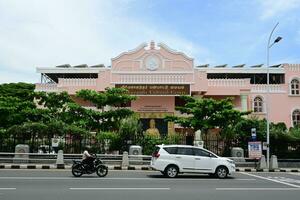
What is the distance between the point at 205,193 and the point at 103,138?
15.7 meters

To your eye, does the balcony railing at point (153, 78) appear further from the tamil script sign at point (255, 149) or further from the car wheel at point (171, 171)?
the car wheel at point (171, 171)

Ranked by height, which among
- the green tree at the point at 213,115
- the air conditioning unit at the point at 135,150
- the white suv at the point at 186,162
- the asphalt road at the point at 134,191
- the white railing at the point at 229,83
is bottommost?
the asphalt road at the point at 134,191

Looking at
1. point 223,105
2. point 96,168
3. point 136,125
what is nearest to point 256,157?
point 223,105

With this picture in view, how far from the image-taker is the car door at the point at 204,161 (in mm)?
18019

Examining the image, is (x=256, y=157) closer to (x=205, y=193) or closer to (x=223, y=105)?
(x=223, y=105)

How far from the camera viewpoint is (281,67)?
42562mm

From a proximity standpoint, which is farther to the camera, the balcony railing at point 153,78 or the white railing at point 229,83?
the white railing at point 229,83

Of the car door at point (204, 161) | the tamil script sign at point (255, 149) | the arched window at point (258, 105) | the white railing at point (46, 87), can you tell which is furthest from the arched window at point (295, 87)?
the car door at point (204, 161)

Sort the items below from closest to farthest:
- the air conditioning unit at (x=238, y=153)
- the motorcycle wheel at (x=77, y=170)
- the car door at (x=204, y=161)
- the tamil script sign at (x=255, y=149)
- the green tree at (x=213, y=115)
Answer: the motorcycle wheel at (x=77, y=170)
the car door at (x=204, y=161)
the tamil script sign at (x=255, y=149)
the air conditioning unit at (x=238, y=153)
the green tree at (x=213, y=115)

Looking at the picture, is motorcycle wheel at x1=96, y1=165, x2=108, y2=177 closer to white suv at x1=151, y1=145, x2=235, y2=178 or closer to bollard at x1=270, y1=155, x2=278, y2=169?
white suv at x1=151, y1=145, x2=235, y2=178

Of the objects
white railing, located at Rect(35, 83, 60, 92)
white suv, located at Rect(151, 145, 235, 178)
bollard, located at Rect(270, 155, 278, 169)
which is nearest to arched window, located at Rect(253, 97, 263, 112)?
bollard, located at Rect(270, 155, 278, 169)

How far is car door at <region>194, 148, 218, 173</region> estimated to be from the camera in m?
18.0

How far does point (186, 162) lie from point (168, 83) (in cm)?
2007

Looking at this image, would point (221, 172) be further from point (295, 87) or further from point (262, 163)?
point (295, 87)
